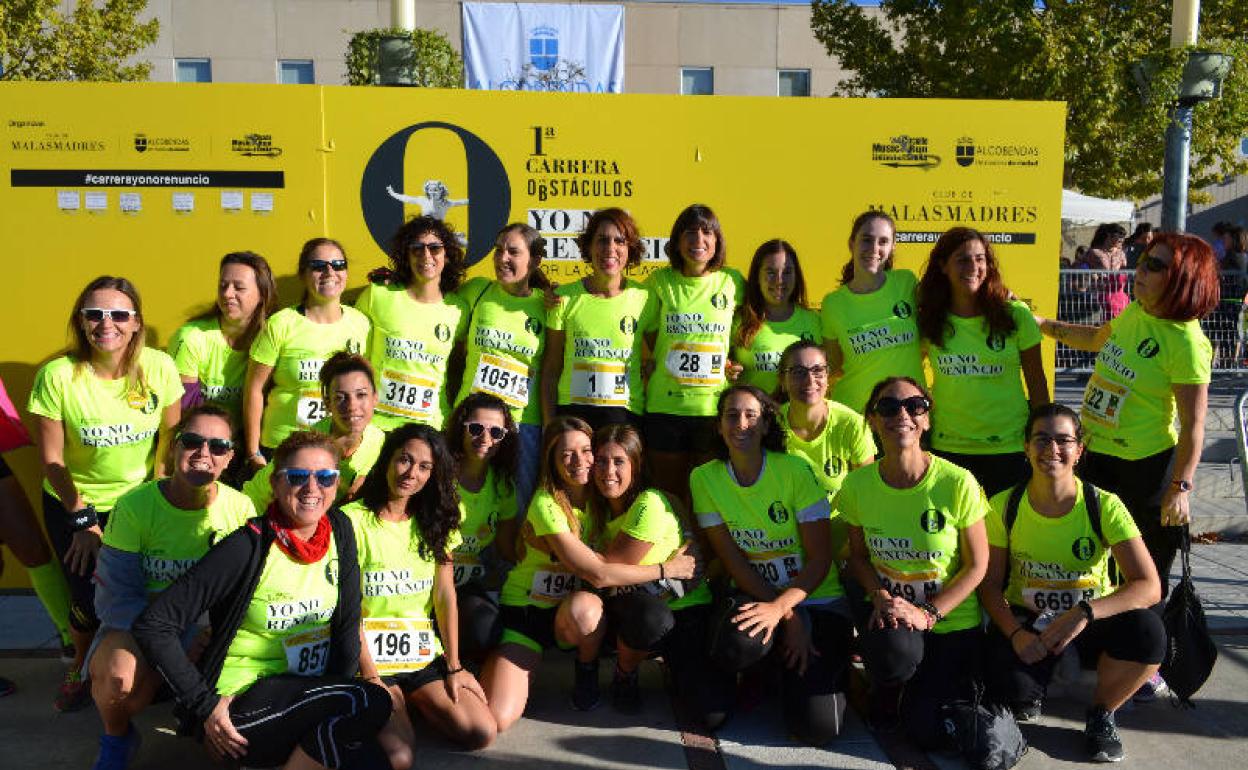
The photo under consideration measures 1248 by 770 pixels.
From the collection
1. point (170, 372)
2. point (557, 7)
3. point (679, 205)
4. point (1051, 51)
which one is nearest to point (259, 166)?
A: point (170, 372)

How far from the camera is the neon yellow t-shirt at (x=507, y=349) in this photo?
14.9 ft

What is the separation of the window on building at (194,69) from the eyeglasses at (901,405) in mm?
22427

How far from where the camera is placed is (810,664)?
3762 millimetres

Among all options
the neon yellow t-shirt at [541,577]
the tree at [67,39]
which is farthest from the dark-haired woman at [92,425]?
the tree at [67,39]

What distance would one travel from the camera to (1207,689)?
414 centimetres

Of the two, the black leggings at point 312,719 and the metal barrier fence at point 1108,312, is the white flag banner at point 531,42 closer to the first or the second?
the metal barrier fence at point 1108,312

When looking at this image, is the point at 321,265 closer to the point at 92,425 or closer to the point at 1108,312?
the point at 92,425

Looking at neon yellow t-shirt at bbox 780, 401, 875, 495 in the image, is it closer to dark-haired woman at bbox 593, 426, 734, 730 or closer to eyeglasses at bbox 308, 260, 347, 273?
dark-haired woman at bbox 593, 426, 734, 730

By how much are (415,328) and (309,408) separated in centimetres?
55

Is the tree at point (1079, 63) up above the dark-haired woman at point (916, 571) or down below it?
above

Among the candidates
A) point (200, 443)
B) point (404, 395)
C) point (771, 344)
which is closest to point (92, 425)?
point (200, 443)

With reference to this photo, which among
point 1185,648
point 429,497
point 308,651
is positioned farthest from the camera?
point 1185,648

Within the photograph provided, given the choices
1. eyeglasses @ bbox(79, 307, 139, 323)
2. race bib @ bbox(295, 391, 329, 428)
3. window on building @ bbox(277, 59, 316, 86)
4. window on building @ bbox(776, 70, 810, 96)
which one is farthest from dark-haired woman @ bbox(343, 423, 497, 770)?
window on building @ bbox(776, 70, 810, 96)

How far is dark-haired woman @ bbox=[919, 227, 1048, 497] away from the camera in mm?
4383
